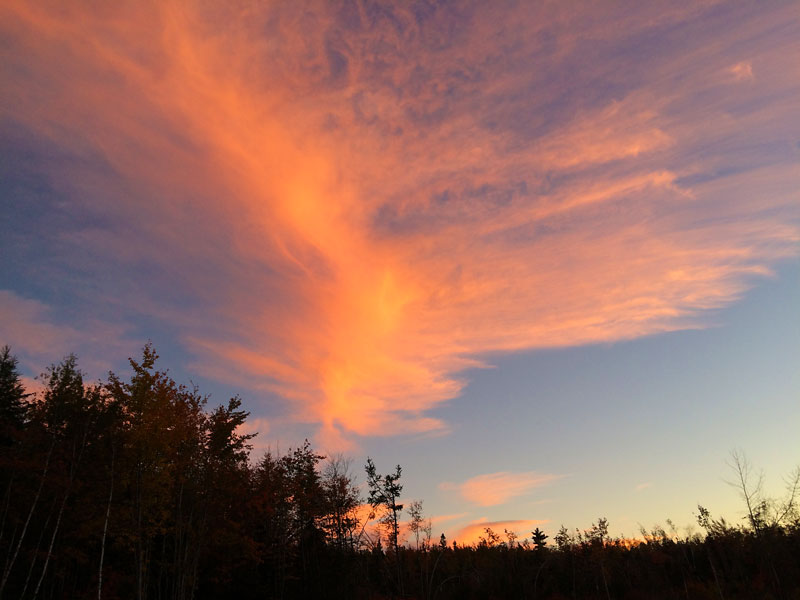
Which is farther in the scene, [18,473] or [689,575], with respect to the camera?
[689,575]

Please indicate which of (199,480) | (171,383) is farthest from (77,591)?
(171,383)

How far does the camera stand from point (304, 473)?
59500 millimetres

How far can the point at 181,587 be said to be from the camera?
3938 cm

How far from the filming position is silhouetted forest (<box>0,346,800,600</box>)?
36.8 meters

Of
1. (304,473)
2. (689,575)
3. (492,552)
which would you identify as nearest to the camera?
(304,473)

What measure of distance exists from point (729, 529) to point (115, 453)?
6761 cm

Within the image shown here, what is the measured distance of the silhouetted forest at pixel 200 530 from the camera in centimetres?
3684

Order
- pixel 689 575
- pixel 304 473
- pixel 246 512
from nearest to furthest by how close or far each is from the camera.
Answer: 1. pixel 246 512
2. pixel 304 473
3. pixel 689 575

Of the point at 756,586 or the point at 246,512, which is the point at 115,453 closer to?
the point at 246,512

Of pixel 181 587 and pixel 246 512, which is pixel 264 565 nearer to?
pixel 246 512

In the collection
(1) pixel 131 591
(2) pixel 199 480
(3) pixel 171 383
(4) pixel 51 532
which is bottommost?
(1) pixel 131 591

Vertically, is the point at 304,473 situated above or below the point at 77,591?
above

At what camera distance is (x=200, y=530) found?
40625 millimetres

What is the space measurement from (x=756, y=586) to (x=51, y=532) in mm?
61876
